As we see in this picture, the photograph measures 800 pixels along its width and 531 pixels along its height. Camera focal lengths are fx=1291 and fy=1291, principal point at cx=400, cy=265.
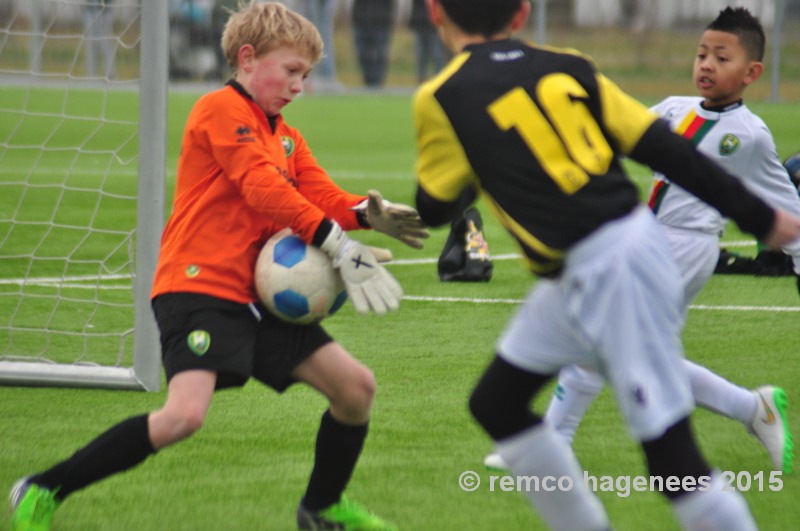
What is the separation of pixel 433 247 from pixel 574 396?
17.4ft

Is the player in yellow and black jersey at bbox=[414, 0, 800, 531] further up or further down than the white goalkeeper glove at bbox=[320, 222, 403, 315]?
further up

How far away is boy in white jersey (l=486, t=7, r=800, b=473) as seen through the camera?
4.50 meters

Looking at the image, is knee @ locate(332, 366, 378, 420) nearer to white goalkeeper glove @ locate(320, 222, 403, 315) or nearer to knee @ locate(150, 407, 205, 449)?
white goalkeeper glove @ locate(320, 222, 403, 315)

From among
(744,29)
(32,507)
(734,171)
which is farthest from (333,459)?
(744,29)

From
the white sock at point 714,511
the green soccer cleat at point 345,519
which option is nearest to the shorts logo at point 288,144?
the green soccer cleat at point 345,519

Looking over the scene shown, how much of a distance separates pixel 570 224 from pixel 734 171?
73.8 inches

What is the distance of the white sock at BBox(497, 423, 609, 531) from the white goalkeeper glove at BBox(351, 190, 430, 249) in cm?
87

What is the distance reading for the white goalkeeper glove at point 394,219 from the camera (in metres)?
3.86

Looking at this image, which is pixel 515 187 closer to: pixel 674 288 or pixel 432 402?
pixel 674 288

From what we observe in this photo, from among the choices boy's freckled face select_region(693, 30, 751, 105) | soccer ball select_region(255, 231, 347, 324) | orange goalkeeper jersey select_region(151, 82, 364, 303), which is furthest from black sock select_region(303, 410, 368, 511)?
boy's freckled face select_region(693, 30, 751, 105)

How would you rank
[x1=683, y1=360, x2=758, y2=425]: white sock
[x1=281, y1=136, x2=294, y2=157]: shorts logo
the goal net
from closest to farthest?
[x1=281, y1=136, x2=294, y2=157]: shorts logo, [x1=683, y1=360, x2=758, y2=425]: white sock, the goal net

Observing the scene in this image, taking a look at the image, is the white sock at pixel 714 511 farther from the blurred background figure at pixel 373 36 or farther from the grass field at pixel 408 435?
the blurred background figure at pixel 373 36

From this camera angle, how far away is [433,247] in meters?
9.67

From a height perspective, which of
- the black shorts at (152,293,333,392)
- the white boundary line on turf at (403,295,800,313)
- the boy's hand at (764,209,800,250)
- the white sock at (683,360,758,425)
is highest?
the boy's hand at (764,209,800,250)
